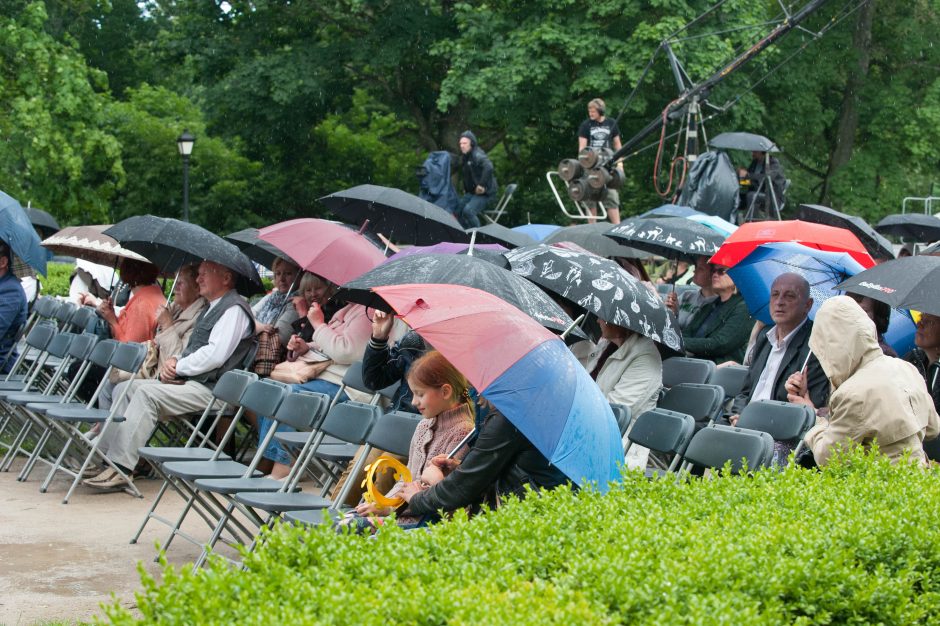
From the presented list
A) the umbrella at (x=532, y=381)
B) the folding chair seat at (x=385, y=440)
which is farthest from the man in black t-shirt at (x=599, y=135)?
the umbrella at (x=532, y=381)

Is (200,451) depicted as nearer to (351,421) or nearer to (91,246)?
(351,421)

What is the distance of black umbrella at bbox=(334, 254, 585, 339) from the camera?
6.03m

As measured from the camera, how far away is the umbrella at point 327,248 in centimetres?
893

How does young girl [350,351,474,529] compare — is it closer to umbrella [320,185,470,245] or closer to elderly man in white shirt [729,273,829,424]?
elderly man in white shirt [729,273,829,424]

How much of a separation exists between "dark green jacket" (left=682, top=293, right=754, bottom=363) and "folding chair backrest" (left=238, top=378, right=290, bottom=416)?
3235mm

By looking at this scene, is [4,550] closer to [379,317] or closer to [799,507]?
[379,317]

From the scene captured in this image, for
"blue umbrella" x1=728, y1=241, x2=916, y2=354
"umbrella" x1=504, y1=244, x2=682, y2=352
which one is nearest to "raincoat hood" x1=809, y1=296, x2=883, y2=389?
"umbrella" x1=504, y1=244, x2=682, y2=352

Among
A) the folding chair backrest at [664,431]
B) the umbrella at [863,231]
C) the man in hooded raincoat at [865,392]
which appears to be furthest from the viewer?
the umbrella at [863,231]

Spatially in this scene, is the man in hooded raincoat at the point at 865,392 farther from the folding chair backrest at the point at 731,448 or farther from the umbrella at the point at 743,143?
the umbrella at the point at 743,143

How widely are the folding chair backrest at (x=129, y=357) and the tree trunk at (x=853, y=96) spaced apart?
2337 centimetres

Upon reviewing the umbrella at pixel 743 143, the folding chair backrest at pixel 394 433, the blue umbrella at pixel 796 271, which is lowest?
the folding chair backrest at pixel 394 433

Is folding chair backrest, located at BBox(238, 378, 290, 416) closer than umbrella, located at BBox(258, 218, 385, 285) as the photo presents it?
Yes

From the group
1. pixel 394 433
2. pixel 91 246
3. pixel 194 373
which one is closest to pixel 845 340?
pixel 394 433

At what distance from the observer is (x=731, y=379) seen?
8.23 metres
